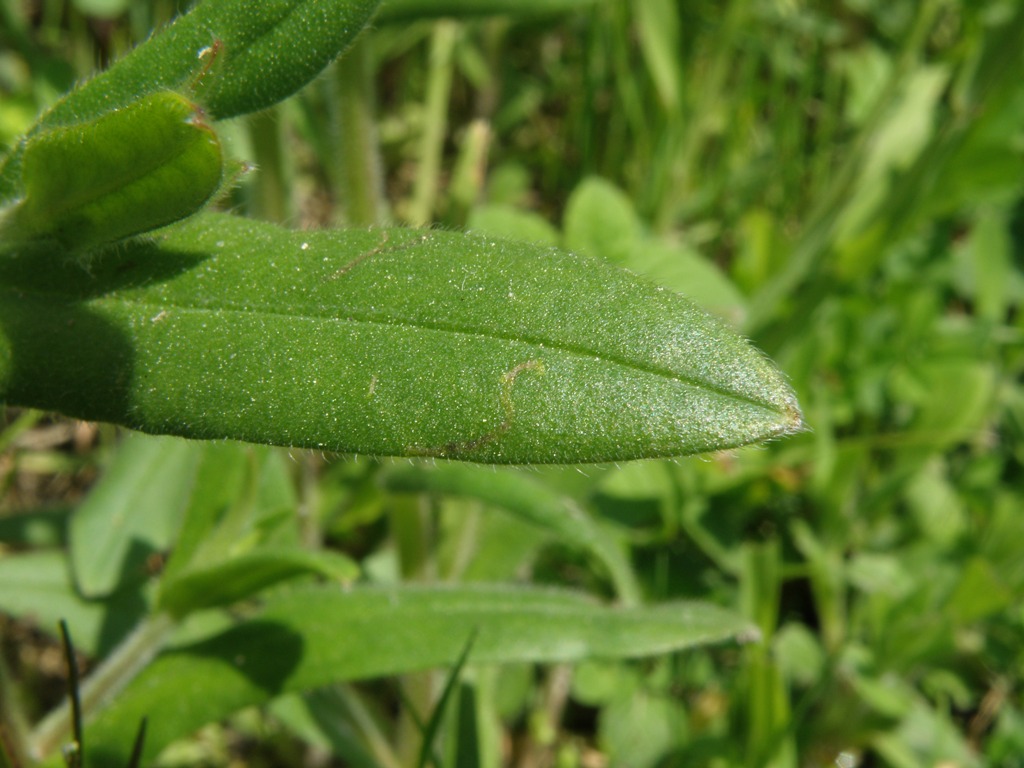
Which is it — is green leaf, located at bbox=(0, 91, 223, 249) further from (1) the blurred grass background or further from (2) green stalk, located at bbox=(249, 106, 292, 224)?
(2) green stalk, located at bbox=(249, 106, 292, 224)

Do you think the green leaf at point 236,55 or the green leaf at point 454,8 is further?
the green leaf at point 454,8

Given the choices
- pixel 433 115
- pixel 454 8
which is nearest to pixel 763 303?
pixel 454 8

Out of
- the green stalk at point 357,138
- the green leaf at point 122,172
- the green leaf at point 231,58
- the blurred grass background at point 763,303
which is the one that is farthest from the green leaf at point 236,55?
the green stalk at point 357,138

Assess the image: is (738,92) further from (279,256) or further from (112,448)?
(279,256)

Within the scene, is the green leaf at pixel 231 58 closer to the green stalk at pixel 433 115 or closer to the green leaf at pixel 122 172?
the green leaf at pixel 122 172

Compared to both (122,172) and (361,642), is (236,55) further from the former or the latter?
(361,642)

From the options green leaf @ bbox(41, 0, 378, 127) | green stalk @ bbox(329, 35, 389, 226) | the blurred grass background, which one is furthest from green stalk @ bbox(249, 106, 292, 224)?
green leaf @ bbox(41, 0, 378, 127)
